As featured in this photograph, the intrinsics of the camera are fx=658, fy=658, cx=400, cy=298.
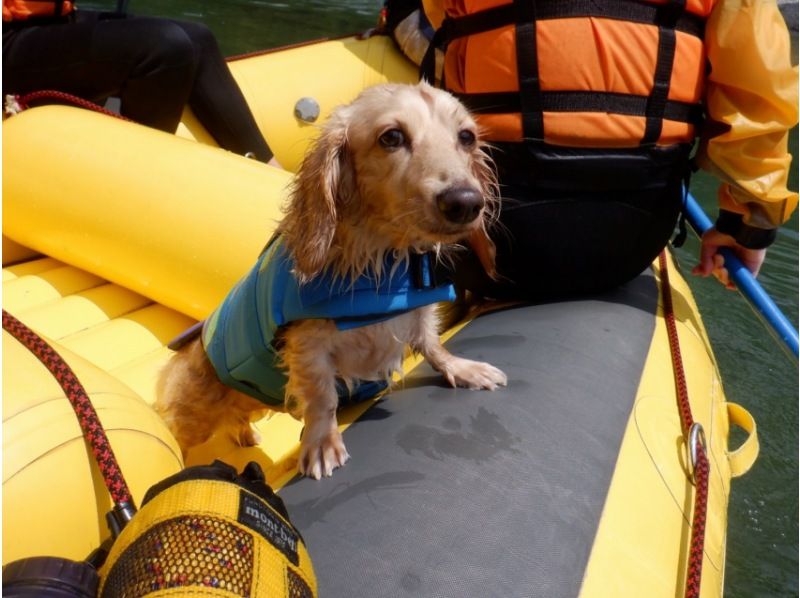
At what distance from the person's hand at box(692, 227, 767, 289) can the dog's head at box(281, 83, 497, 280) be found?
3.31 feet

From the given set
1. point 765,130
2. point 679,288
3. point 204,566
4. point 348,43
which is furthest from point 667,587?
point 348,43

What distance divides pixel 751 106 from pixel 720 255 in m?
0.59

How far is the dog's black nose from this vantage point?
4.27 feet

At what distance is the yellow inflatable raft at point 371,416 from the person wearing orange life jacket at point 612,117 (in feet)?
A: 0.71

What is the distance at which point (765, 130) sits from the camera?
1711 millimetres

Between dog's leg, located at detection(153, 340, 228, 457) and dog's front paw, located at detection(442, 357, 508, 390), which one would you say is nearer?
dog's front paw, located at detection(442, 357, 508, 390)

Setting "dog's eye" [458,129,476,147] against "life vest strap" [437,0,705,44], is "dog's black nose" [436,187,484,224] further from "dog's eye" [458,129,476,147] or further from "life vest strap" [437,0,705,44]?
"life vest strap" [437,0,705,44]

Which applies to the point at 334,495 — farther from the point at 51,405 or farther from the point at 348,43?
the point at 348,43

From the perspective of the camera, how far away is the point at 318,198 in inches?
56.8

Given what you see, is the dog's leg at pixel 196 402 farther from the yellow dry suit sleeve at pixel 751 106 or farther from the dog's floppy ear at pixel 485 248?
the yellow dry suit sleeve at pixel 751 106

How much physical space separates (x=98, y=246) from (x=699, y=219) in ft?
7.14

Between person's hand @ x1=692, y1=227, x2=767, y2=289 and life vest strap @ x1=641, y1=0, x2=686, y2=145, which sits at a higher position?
life vest strap @ x1=641, y1=0, x2=686, y2=145

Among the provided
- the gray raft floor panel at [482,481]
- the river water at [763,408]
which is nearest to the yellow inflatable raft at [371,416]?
the gray raft floor panel at [482,481]

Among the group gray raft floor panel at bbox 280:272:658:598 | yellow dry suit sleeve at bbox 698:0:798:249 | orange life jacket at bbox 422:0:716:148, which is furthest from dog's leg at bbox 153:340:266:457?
yellow dry suit sleeve at bbox 698:0:798:249
